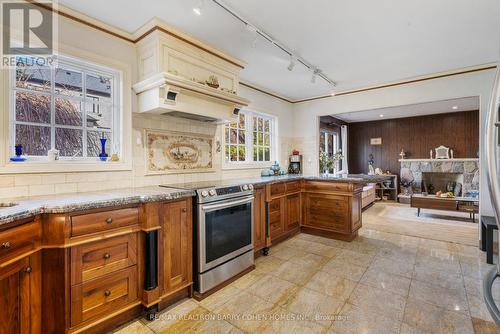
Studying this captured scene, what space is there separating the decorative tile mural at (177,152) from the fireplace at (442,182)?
6793 mm

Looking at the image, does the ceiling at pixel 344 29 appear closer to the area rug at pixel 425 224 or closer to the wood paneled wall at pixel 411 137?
the area rug at pixel 425 224

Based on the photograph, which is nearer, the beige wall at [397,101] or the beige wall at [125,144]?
the beige wall at [125,144]

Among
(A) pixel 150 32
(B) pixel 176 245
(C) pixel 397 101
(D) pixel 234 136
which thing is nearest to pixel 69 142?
(A) pixel 150 32

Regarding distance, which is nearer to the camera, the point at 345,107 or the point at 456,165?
the point at 345,107

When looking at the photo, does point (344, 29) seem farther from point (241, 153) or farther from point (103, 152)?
point (103, 152)

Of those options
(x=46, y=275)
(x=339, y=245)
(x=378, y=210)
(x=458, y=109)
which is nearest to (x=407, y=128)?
(x=458, y=109)

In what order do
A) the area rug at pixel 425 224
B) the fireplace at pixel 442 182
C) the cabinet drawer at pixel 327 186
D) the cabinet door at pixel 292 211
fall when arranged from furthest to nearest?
Answer: the fireplace at pixel 442 182
the area rug at pixel 425 224
the cabinet door at pixel 292 211
the cabinet drawer at pixel 327 186

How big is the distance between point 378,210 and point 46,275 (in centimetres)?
→ 647

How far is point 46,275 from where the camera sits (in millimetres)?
1587

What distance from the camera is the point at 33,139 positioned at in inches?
83.8

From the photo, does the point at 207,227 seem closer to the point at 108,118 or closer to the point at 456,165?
the point at 108,118

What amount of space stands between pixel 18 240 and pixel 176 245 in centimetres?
105

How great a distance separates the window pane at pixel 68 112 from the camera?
227 cm

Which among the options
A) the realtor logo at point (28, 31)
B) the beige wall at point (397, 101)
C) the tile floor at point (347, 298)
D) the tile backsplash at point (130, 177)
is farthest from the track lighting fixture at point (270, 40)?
the tile floor at point (347, 298)
